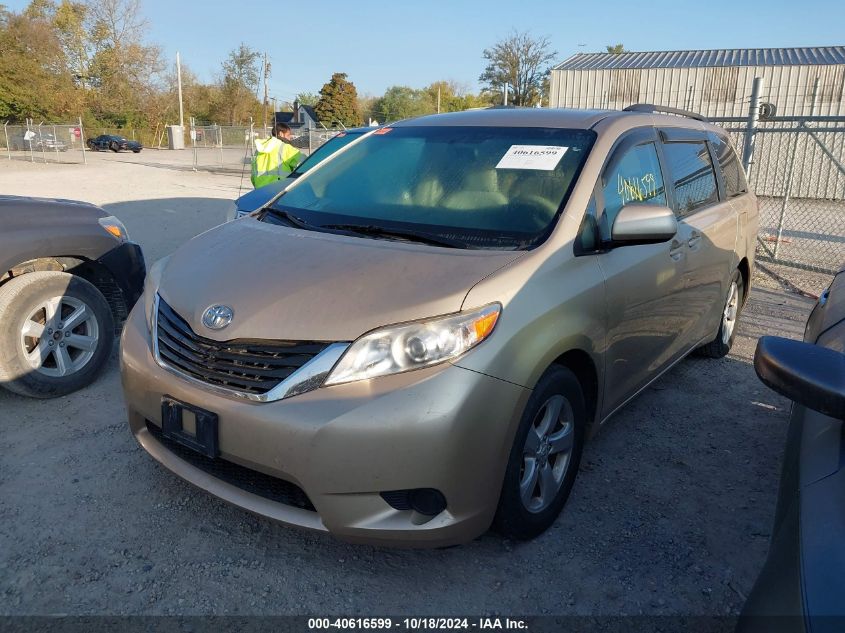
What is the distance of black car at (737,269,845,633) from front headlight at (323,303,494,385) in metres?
0.96

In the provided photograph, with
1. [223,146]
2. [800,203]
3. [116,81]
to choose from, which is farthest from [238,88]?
[800,203]

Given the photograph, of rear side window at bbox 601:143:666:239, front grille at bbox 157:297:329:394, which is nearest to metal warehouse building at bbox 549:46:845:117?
rear side window at bbox 601:143:666:239

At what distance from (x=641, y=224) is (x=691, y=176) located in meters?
1.52

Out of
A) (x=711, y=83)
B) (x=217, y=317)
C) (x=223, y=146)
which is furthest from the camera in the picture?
(x=223, y=146)

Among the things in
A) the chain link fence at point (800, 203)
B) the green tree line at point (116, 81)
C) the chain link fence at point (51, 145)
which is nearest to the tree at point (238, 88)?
the green tree line at point (116, 81)

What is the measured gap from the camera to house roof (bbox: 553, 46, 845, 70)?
21969mm

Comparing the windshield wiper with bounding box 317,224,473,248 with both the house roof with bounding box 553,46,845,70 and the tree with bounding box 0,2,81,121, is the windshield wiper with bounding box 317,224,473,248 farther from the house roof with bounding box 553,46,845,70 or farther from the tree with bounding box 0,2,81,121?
the tree with bounding box 0,2,81,121

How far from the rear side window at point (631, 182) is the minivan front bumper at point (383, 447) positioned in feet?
3.88

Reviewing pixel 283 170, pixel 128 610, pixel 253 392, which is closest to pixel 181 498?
pixel 128 610

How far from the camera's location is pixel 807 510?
1.42m

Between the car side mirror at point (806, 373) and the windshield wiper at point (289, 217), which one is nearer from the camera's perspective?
the car side mirror at point (806, 373)

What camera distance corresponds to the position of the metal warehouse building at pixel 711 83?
19422mm

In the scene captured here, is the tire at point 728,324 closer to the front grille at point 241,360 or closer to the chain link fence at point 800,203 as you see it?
the chain link fence at point 800,203

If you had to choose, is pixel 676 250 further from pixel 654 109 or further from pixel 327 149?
pixel 327 149
